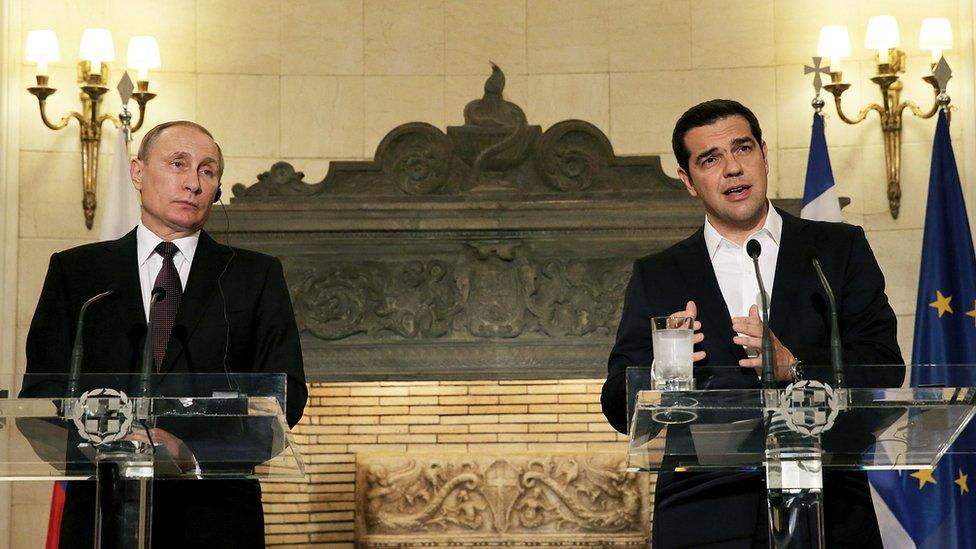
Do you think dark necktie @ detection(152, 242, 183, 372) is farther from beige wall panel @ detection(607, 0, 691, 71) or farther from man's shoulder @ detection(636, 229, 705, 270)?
beige wall panel @ detection(607, 0, 691, 71)

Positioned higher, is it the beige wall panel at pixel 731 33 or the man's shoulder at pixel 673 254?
the beige wall panel at pixel 731 33

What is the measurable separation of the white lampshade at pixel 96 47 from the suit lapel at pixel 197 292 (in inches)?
144

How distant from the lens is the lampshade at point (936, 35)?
6.34 meters

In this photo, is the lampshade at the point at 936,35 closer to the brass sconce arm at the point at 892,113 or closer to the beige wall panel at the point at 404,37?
the brass sconce arm at the point at 892,113

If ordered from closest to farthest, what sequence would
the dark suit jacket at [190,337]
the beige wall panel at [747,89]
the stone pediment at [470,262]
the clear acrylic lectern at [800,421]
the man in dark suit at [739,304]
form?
the clear acrylic lectern at [800,421], the man in dark suit at [739,304], the dark suit jacket at [190,337], the stone pediment at [470,262], the beige wall panel at [747,89]

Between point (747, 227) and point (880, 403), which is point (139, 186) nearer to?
point (747, 227)

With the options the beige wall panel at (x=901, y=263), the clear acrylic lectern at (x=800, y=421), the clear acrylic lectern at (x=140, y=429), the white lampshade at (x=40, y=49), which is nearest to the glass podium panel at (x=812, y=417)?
the clear acrylic lectern at (x=800, y=421)

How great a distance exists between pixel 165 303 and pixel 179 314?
0.15 ft

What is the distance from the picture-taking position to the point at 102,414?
2.42 metres

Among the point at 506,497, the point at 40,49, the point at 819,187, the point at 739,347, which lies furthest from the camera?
the point at 40,49

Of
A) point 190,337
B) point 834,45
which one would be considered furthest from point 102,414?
point 834,45

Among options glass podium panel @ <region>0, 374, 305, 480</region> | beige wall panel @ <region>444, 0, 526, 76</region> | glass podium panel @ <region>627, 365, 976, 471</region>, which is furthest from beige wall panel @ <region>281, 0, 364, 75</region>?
glass podium panel @ <region>627, 365, 976, 471</region>

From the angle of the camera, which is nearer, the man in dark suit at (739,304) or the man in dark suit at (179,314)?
the man in dark suit at (739,304)

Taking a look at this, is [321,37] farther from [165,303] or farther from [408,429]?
[165,303]
